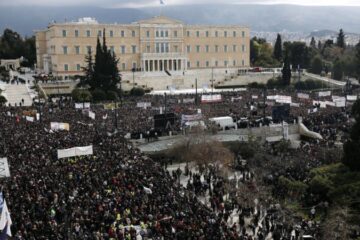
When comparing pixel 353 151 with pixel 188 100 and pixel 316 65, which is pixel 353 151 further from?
pixel 316 65

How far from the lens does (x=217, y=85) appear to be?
8350 cm

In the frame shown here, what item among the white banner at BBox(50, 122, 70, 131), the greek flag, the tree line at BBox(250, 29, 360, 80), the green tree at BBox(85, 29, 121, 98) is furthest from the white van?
the tree line at BBox(250, 29, 360, 80)

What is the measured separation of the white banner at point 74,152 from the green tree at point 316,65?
66.4 m

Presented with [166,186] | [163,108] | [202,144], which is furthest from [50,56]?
[166,186]

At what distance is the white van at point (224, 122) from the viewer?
133ft

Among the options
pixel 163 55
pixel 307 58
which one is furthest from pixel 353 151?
pixel 307 58

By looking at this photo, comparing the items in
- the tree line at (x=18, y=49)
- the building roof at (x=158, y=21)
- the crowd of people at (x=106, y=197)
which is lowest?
the crowd of people at (x=106, y=197)

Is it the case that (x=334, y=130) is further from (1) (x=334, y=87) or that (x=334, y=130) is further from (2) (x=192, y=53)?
(2) (x=192, y=53)

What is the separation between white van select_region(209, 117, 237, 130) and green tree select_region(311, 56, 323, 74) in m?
50.1

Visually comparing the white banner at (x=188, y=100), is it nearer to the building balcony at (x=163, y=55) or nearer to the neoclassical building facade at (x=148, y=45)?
the neoclassical building facade at (x=148, y=45)

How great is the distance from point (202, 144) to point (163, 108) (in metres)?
15.4

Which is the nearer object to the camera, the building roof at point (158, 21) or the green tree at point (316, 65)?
the building roof at point (158, 21)

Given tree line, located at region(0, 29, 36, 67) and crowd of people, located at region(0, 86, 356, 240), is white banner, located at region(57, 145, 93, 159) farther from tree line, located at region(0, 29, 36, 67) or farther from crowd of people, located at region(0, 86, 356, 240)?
tree line, located at region(0, 29, 36, 67)

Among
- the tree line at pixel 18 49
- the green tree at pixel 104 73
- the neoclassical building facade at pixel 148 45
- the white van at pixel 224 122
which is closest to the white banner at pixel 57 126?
the white van at pixel 224 122
